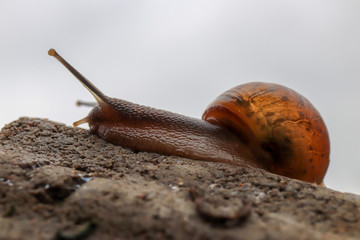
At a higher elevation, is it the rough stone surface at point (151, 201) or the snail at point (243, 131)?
the snail at point (243, 131)

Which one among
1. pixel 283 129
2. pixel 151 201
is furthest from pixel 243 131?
pixel 151 201

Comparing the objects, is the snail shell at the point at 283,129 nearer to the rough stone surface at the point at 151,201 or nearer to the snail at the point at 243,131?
the snail at the point at 243,131

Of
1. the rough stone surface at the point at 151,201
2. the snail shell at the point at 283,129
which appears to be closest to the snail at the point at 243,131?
the snail shell at the point at 283,129

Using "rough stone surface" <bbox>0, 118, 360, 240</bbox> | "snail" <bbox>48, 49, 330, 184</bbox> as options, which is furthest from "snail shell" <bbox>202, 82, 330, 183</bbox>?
"rough stone surface" <bbox>0, 118, 360, 240</bbox>

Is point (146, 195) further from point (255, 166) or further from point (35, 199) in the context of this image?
point (255, 166)

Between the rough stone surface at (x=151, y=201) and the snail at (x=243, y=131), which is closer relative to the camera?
the rough stone surface at (x=151, y=201)

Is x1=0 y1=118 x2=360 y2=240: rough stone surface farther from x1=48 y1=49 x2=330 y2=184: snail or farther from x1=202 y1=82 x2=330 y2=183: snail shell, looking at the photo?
x1=202 y1=82 x2=330 y2=183: snail shell

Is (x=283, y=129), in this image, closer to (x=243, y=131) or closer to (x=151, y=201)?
(x=243, y=131)
